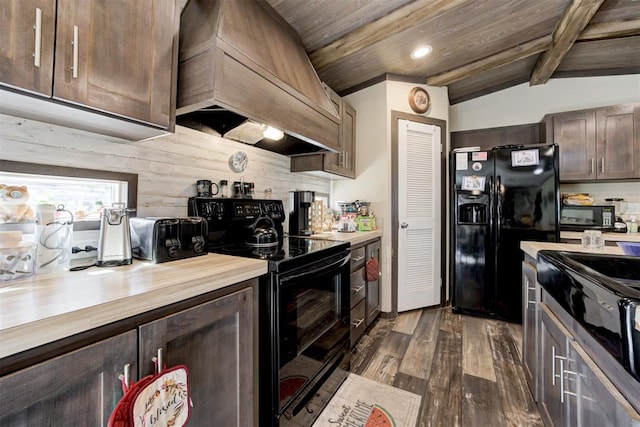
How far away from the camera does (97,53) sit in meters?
0.91

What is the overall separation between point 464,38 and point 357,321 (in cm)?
270

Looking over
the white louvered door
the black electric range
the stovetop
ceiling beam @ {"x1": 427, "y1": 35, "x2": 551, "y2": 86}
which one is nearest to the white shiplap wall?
the black electric range

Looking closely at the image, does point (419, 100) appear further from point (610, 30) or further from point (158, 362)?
point (158, 362)

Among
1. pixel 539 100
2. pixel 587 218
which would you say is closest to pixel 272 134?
pixel 587 218

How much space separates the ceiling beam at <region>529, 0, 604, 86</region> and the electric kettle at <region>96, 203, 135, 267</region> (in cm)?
339

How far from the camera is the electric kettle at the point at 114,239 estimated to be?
3.41 feet

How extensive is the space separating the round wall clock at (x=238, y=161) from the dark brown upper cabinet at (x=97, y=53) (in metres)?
0.70

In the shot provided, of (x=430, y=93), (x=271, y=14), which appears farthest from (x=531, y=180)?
(x=271, y=14)

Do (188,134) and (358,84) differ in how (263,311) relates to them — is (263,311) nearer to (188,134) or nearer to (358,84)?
(188,134)

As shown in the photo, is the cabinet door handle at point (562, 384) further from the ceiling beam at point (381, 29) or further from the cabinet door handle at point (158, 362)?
the ceiling beam at point (381, 29)

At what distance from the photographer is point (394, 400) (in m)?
→ 1.60

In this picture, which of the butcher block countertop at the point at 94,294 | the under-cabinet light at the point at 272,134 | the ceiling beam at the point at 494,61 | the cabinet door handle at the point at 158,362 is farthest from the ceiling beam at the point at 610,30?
the cabinet door handle at the point at 158,362

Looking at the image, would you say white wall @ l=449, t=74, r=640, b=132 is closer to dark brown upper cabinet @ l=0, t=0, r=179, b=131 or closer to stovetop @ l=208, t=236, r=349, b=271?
stovetop @ l=208, t=236, r=349, b=271

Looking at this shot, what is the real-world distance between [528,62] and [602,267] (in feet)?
9.35
